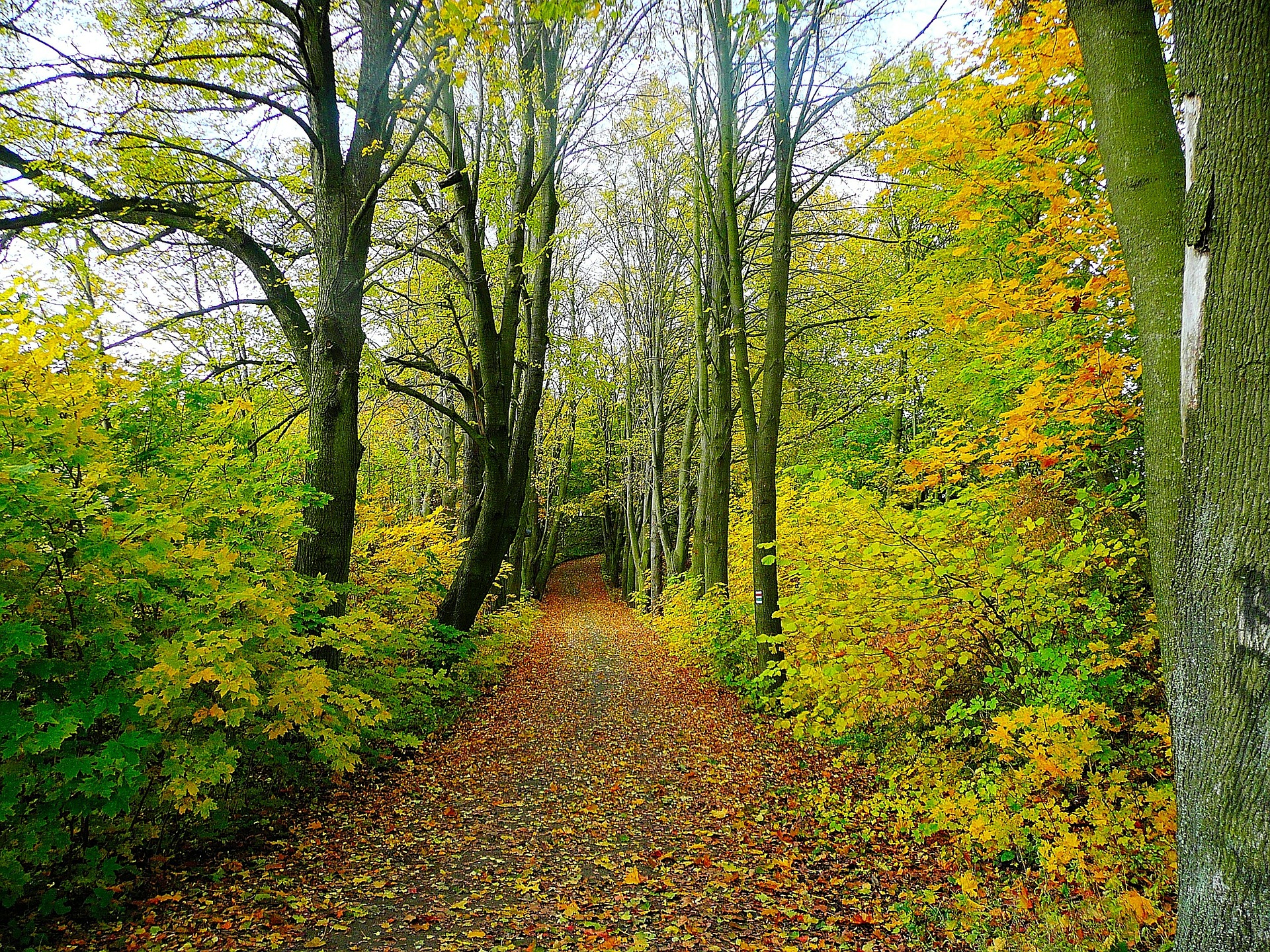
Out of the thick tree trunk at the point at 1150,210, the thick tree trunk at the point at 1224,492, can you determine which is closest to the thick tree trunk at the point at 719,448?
the thick tree trunk at the point at 1150,210

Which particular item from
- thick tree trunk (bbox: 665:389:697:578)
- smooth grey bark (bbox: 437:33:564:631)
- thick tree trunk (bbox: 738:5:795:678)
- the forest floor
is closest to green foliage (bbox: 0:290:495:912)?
the forest floor

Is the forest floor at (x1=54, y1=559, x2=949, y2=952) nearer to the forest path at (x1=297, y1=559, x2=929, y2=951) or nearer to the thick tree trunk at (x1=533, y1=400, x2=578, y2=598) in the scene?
the forest path at (x1=297, y1=559, x2=929, y2=951)

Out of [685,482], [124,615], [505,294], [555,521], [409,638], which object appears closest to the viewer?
[124,615]

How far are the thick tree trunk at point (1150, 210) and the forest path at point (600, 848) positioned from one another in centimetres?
273

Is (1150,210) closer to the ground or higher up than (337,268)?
closer to the ground

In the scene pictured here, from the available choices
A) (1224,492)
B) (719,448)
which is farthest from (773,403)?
(1224,492)

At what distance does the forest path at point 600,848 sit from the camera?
367 centimetres

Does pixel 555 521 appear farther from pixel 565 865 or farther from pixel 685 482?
pixel 565 865

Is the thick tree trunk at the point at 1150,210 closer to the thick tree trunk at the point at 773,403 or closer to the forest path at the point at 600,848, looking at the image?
the forest path at the point at 600,848

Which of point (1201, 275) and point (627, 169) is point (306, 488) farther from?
point (627, 169)

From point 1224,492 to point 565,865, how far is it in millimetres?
4392

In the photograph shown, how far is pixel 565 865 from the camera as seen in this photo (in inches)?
178

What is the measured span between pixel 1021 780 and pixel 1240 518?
2592 mm

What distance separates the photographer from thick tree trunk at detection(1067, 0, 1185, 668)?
258 cm
